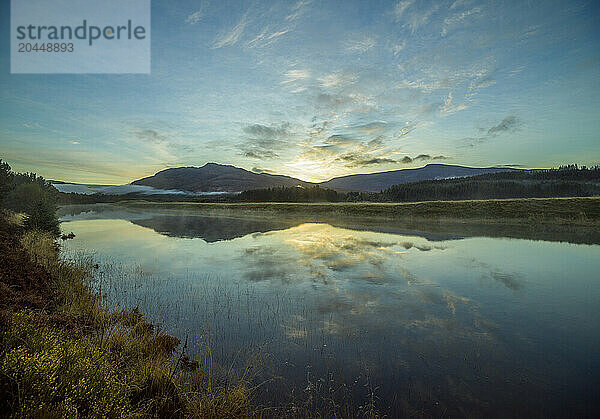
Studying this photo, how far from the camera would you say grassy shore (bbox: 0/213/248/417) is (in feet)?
15.8

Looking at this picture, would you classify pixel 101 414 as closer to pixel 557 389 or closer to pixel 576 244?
pixel 557 389

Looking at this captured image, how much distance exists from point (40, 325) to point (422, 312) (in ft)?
41.8

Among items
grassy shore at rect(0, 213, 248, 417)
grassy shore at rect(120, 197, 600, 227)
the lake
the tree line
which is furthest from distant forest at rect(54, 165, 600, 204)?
→ grassy shore at rect(0, 213, 248, 417)

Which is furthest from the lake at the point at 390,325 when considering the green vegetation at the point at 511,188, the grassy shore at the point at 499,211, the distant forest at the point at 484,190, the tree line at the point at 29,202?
the green vegetation at the point at 511,188

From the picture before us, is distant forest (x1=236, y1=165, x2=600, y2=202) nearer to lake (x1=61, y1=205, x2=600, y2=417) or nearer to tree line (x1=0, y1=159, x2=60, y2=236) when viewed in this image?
tree line (x1=0, y1=159, x2=60, y2=236)

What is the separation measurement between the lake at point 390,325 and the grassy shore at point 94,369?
0.81m

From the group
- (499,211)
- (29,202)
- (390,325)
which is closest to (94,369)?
(390,325)

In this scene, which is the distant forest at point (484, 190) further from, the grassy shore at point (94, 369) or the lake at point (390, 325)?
the grassy shore at point (94, 369)

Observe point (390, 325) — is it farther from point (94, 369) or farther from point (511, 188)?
point (511, 188)

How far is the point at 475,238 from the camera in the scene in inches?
1275

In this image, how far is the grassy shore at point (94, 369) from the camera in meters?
4.80

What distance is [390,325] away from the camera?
10680 millimetres

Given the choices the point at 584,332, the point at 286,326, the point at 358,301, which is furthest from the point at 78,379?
the point at 584,332

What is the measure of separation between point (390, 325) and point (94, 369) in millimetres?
9078
